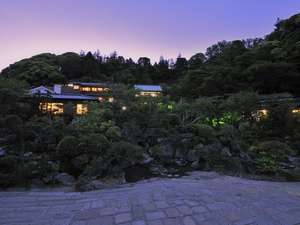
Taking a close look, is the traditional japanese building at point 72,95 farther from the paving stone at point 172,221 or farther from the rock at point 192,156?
the paving stone at point 172,221

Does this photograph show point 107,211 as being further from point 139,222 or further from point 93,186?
point 93,186

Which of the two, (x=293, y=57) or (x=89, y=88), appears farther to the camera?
(x=89, y=88)

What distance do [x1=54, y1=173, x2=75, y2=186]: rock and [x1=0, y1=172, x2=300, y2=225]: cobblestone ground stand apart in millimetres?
2233

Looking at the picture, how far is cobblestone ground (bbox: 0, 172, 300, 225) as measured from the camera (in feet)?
11.8

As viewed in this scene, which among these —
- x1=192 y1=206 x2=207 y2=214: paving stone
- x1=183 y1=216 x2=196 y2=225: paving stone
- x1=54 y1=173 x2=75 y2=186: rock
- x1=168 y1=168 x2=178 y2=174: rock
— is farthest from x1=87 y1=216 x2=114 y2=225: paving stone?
x1=168 y1=168 x2=178 y2=174: rock

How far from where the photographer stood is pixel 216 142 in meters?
11.1

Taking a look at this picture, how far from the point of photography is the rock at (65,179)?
7.22m

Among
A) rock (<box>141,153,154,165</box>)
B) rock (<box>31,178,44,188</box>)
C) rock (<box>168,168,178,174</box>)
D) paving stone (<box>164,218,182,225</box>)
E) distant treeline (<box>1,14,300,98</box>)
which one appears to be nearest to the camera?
paving stone (<box>164,218,182,225</box>)

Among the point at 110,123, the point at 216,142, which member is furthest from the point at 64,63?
the point at 216,142

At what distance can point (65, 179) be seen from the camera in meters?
7.41

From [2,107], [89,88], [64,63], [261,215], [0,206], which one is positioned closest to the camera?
[261,215]

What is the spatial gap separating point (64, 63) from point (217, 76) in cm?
2664

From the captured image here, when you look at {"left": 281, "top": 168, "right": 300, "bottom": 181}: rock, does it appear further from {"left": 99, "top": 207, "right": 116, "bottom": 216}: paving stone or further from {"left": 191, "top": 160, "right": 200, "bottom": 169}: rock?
{"left": 99, "top": 207, "right": 116, "bottom": 216}: paving stone

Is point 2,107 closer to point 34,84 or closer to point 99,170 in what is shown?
point 99,170
